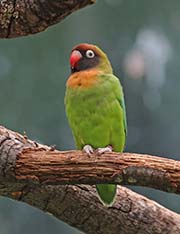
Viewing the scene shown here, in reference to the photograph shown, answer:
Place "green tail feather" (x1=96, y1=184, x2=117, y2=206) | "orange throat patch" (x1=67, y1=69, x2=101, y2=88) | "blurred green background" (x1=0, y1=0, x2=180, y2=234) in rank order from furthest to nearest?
"blurred green background" (x1=0, y1=0, x2=180, y2=234)
"orange throat patch" (x1=67, y1=69, x2=101, y2=88)
"green tail feather" (x1=96, y1=184, x2=117, y2=206)

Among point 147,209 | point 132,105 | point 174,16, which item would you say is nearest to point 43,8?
point 147,209

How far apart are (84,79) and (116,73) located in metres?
1.02

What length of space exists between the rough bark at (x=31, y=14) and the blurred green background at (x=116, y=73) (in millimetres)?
1239

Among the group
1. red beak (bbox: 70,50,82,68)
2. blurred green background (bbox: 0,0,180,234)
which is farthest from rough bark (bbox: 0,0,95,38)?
blurred green background (bbox: 0,0,180,234)

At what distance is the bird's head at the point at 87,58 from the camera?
6.77 feet

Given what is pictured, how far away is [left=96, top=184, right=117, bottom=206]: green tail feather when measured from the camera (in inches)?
75.5

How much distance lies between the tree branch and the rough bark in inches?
12.3

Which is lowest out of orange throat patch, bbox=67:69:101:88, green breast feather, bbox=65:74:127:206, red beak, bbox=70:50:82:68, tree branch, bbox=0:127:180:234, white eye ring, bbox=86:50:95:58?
tree branch, bbox=0:127:180:234

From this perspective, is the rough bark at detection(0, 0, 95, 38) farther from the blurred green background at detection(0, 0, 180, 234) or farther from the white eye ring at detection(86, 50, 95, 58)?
the blurred green background at detection(0, 0, 180, 234)

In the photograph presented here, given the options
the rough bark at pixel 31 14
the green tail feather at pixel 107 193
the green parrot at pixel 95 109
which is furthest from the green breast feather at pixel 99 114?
the rough bark at pixel 31 14

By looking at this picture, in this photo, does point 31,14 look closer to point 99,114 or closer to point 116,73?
point 99,114

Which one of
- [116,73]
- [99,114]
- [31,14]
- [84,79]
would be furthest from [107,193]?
[116,73]

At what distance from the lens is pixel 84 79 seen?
2.06 m

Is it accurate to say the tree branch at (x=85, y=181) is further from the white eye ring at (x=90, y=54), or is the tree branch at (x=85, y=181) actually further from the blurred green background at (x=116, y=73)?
the blurred green background at (x=116, y=73)
